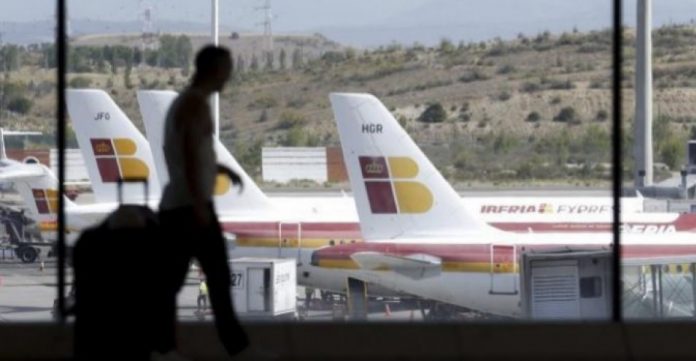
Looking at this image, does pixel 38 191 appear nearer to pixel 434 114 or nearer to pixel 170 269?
pixel 434 114

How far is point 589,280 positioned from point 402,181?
10407 mm

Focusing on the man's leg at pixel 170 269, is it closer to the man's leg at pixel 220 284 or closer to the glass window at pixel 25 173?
the man's leg at pixel 220 284

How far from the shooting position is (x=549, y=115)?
41.6 meters

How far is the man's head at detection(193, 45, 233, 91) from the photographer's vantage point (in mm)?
5828

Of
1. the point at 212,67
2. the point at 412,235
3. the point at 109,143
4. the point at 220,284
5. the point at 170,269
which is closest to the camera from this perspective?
the point at 170,269

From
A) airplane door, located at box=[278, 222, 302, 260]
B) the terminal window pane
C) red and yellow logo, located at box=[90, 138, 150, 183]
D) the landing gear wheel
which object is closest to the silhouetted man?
the terminal window pane

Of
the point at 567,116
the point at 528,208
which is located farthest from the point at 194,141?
the point at 567,116

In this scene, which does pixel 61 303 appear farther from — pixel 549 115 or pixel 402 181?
pixel 549 115

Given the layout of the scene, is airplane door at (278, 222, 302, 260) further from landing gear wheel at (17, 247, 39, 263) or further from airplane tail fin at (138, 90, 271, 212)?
landing gear wheel at (17, 247, 39, 263)

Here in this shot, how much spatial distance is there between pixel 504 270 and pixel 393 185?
2.97 meters

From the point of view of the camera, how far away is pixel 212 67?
5.84m

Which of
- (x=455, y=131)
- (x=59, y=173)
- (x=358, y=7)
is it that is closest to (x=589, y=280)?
(x=358, y=7)

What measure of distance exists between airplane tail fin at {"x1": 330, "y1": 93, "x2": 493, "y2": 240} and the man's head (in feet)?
80.5

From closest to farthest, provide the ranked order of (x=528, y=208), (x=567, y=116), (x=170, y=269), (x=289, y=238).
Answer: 1. (x=170, y=269)
2. (x=289, y=238)
3. (x=528, y=208)
4. (x=567, y=116)
